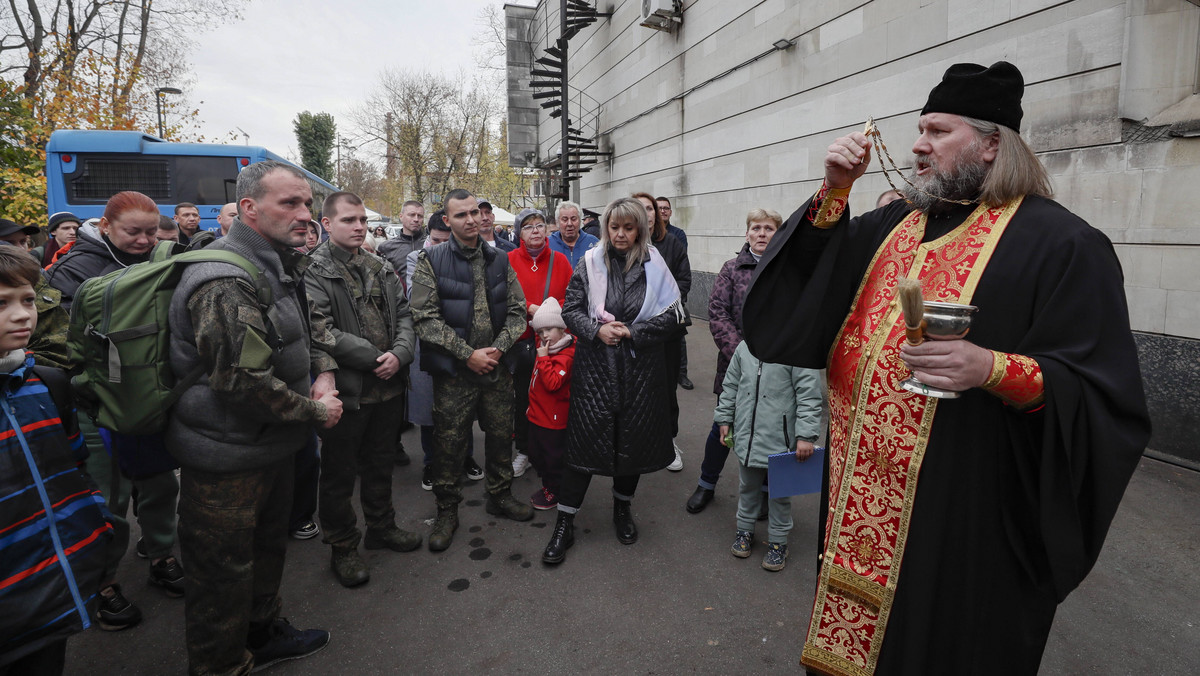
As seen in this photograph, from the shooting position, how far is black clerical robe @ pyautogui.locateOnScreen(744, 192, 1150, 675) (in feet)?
4.91

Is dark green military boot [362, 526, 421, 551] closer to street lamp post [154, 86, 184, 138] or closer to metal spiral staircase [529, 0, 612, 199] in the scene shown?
metal spiral staircase [529, 0, 612, 199]

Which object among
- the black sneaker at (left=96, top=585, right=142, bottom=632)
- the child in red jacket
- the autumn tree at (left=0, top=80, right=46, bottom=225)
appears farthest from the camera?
the autumn tree at (left=0, top=80, right=46, bottom=225)

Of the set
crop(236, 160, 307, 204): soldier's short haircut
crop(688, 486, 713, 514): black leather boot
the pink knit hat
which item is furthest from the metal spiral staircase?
crop(236, 160, 307, 204): soldier's short haircut

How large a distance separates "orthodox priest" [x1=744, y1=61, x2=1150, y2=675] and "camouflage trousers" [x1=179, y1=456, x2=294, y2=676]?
6.59ft

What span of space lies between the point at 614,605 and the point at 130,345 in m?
2.41

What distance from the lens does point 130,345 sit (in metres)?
2.18

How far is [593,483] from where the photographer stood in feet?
15.9

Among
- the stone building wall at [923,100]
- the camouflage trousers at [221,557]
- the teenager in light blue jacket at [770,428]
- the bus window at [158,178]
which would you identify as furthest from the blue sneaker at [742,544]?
the bus window at [158,178]

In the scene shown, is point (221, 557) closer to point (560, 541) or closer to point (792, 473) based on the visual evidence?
point (560, 541)

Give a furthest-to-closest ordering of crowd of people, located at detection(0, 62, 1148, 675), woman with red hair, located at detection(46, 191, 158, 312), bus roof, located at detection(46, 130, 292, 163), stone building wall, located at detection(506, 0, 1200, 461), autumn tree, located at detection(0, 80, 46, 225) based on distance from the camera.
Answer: bus roof, located at detection(46, 130, 292, 163) < autumn tree, located at detection(0, 80, 46, 225) < stone building wall, located at detection(506, 0, 1200, 461) < woman with red hair, located at detection(46, 191, 158, 312) < crowd of people, located at detection(0, 62, 1148, 675)

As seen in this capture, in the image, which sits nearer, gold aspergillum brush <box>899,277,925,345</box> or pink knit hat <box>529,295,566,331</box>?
gold aspergillum brush <box>899,277,925,345</box>

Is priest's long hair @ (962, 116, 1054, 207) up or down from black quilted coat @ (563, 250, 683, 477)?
up

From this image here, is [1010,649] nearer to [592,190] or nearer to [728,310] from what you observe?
[728,310]

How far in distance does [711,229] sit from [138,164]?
10368 millimetres
